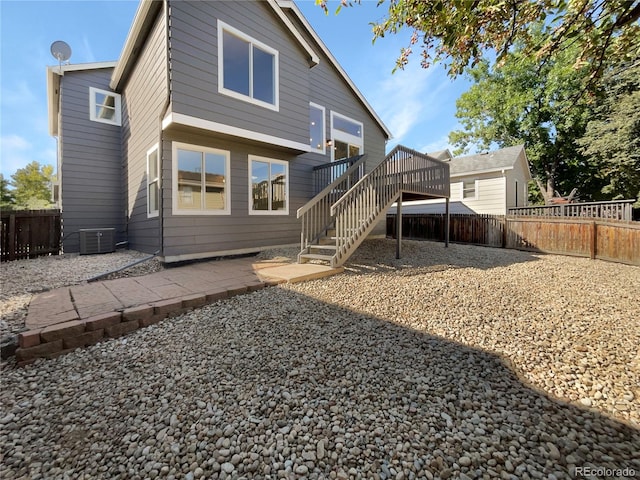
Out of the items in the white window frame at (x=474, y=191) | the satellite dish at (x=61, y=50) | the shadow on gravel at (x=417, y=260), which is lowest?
the shadow on gravel at (x=417, y=260)

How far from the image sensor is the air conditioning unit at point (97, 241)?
7.68 m

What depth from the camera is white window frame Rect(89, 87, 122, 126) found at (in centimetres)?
882

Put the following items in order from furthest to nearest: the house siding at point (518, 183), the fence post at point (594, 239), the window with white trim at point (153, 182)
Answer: the house siding at point (518, 183), the fence post at point (594, 239), the window with white trim at point (153, 182)

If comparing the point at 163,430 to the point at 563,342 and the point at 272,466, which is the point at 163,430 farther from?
the point at 563,342

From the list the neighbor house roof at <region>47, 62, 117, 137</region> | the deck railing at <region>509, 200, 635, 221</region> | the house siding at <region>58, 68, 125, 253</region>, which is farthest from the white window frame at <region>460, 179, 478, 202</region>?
the neighbor house roof at <region>47, 62, 117, 137</region>

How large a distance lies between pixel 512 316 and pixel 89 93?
41.0 ft

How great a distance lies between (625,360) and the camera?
260 centimetres

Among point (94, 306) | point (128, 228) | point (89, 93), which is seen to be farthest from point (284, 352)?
point (89, 93)

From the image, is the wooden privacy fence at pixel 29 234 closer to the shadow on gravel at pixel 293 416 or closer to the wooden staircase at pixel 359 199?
the shadow on gravel at pixel 293 416

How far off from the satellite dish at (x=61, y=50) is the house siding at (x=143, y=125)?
191 centimetres

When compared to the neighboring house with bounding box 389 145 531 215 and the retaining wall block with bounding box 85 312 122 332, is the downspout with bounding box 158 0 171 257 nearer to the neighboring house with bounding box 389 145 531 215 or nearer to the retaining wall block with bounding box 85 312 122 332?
the retaining wall block with bounding box 85 312 122 332

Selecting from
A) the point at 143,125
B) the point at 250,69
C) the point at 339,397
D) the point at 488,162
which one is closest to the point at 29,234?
the point at 143,125

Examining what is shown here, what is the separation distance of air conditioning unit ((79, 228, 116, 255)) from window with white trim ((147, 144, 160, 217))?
2.41 meters

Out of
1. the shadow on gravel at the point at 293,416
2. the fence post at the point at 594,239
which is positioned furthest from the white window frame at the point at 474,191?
the shadow on gravel at the point at 293,416
